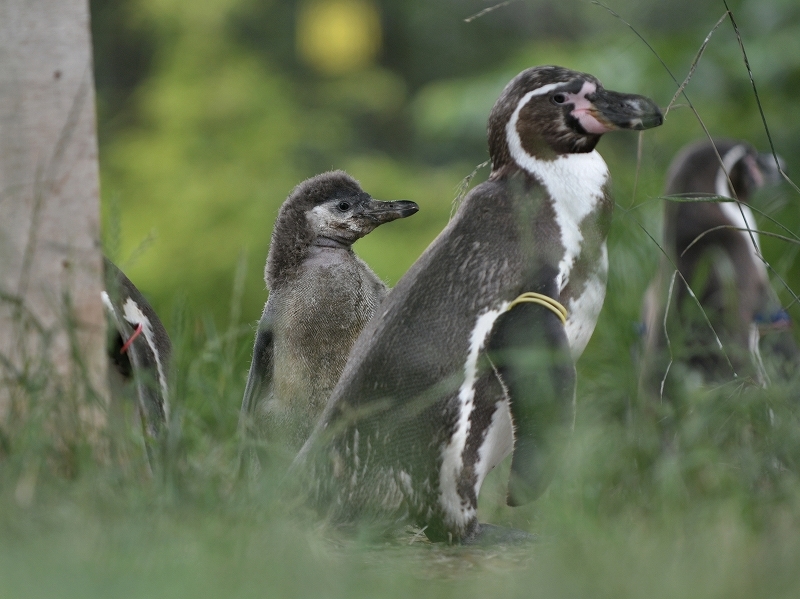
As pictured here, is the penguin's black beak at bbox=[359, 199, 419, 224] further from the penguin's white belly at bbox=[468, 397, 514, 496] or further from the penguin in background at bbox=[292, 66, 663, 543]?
the penguin's white belly at bbox=[468, 397, 514, 496]

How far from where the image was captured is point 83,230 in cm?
255

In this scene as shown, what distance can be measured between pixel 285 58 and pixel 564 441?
42.5 ft

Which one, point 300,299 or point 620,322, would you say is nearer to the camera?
point 300,299

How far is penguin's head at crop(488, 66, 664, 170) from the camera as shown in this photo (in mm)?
2719

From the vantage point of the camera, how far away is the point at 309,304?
3018 millimetres

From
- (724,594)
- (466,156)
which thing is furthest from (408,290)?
(466,156)

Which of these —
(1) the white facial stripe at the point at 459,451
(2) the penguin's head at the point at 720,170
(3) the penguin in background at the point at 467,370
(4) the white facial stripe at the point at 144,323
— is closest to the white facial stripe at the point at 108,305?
(4) the white facial stripe at the point at 144,323

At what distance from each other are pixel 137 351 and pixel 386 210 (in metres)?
0.79

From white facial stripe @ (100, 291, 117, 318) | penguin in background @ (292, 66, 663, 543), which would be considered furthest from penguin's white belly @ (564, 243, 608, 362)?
white facial stripe @ (100, 291, 117, 318)

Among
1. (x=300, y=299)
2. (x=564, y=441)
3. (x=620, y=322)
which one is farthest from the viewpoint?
(x=620, y=322)

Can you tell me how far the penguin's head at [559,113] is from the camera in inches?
107

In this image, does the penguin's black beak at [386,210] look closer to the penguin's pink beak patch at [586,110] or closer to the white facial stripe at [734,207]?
the penguin's pink beak patch at [586,110]

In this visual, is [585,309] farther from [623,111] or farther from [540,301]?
[623,111]

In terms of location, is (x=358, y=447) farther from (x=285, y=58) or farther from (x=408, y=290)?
(x=285, y=58)
